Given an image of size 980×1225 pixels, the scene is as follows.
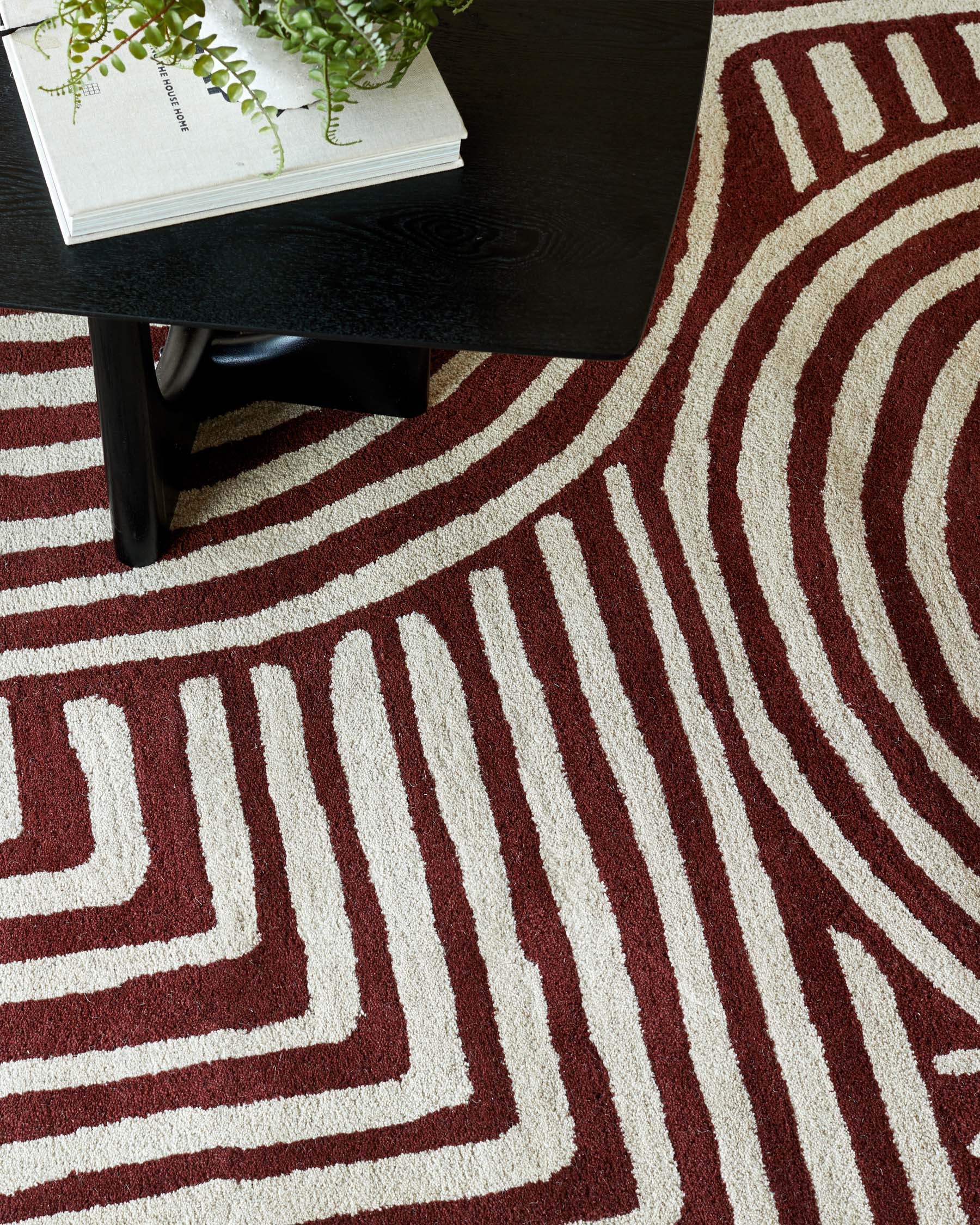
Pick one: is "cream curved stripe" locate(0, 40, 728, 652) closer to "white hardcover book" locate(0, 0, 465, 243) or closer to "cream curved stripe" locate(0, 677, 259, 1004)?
"cream curved stripe" locate(0, 677, 259, 1004)

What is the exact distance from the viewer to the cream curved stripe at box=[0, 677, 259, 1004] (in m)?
0.87

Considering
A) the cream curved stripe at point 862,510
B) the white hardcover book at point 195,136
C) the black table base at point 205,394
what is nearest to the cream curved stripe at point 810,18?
the cream curved stripe at point 862,510

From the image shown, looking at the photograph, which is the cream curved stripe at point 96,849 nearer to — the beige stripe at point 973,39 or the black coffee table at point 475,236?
the black coffee table at point 475,236

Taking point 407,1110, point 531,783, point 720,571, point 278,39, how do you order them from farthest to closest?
point 720,571 → point 531,783 → point 407,1110 → point 278,39

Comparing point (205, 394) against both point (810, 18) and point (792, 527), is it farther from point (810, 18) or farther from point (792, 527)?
point (810, 18)

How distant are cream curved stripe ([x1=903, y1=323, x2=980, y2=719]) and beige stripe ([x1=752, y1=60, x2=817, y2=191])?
0.25 metres

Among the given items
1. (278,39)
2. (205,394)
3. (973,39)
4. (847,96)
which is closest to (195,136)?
(278,39)

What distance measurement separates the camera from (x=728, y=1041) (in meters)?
0.87

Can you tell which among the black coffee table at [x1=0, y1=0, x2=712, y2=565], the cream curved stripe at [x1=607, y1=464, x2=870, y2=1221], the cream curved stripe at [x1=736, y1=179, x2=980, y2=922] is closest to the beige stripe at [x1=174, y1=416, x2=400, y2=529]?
the black coffee table at [x1=0, y1=0, x2=712, y2=565]

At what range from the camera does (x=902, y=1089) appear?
0.87 m

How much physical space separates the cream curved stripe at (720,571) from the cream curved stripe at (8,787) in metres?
0.58

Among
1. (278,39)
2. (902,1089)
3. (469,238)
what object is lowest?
(902,1089)

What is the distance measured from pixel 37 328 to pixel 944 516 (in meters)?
0.87

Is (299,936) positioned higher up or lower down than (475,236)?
lower down
